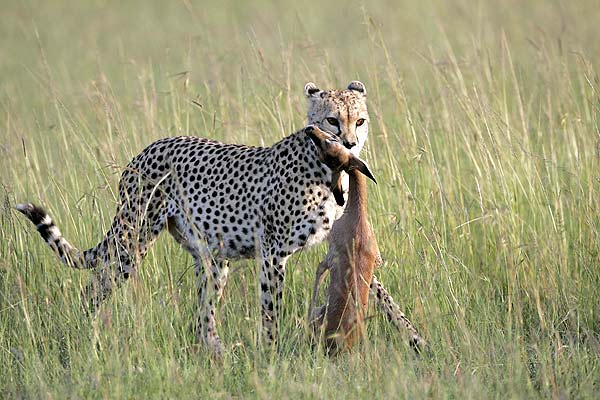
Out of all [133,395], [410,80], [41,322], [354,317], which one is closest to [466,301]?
[354,317]

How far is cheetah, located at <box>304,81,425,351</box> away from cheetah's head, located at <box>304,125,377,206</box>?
75mm

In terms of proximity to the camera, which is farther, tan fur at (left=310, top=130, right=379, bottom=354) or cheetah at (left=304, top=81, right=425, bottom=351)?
cheetah at (left=304, top=81, right=425, bottom=351)

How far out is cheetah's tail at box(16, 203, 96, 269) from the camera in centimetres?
534

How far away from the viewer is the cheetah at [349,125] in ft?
17.1

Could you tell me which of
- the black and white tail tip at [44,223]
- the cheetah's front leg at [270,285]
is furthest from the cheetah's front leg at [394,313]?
the black and white tail tip at [44,223]

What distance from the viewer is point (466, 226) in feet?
19.3

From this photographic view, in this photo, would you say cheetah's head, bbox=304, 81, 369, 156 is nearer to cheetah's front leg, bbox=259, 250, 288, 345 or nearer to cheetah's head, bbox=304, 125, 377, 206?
cheetah's head, bbox=304, 125, 377, 206

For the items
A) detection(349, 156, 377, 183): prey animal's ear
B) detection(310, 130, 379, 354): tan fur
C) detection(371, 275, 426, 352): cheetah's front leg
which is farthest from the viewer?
detection(371, 275, 426, 352): cheetah's front leg

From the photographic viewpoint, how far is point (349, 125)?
529 centimetres

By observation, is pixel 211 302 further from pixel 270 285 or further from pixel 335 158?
pixel 335 158

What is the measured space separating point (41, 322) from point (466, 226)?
2.37 meters

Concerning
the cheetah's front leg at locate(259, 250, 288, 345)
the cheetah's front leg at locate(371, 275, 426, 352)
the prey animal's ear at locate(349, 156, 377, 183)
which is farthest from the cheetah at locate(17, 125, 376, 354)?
the cheetah's front leg at locate(371, 275, 426, 352)

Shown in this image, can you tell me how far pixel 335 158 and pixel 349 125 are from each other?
0.29 m

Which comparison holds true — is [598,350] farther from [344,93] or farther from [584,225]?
[344,93]
